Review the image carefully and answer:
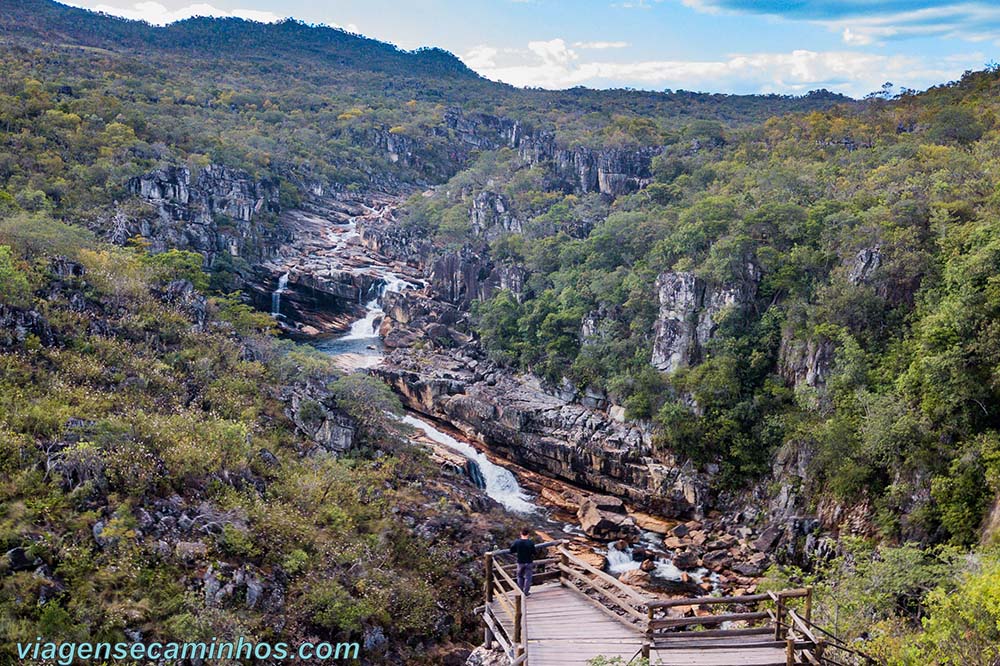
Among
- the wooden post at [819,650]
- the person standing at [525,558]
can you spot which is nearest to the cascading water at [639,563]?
the person standing at [525,558]

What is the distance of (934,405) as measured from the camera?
20.0 m

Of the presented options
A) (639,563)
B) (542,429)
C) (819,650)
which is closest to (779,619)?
(819,650)

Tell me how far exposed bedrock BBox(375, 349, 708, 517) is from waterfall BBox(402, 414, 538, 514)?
1.16 m

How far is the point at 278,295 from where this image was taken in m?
46.9

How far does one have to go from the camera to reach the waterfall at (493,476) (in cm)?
2809

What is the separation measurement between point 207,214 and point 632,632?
4404 cm

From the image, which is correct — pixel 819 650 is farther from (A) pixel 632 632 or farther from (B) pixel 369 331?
(B) pixel 369 331

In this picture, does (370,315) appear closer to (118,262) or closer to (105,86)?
(118,262)

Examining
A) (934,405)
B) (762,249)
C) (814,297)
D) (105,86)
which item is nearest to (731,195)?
(762,249)

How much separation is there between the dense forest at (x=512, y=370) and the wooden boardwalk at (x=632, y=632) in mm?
1899

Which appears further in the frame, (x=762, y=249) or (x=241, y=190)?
(x=241, y=190)

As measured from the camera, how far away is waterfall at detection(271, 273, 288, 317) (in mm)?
45972

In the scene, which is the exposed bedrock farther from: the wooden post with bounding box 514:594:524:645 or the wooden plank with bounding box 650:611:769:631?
the wooden post with bounding box 514:594:524:645

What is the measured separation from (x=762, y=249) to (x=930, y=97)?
30.4 meters
